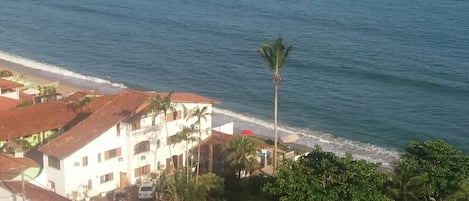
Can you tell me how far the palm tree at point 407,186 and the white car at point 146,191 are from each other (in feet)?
52.0

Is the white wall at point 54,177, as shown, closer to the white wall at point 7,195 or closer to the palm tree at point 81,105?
the white wall at point 7,195

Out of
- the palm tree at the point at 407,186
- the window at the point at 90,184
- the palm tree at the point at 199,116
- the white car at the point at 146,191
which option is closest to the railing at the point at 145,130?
the palm tree at the point at 199,116

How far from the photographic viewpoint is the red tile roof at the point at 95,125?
149 ft

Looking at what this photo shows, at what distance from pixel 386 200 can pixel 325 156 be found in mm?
5303

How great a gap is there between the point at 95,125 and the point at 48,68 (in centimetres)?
4989

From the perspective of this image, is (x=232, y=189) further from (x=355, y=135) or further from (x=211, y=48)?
(x=211, y=48)

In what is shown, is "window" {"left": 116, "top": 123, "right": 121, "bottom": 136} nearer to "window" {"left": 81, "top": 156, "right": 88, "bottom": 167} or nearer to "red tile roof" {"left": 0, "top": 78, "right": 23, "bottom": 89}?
"window" {"left": 81, "top": 156, "right": 88, "bottom": 167}

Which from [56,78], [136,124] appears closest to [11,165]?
[136,124]

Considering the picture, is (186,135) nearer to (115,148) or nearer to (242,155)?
(242,155)

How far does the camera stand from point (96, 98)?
190ft

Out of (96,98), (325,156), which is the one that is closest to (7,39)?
(96,98)

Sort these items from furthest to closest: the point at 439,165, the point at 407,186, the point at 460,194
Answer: the point at 439,165, the point at 407,186, the point at 460,194

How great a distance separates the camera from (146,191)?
4594 centimetres

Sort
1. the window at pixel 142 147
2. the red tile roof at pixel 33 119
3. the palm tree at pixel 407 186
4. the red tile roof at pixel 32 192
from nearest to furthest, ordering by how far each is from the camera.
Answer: the palm tree at pixel 407 186
the red tile roof at pixel 32 192
the window at pixel 142 147
the red tile roof at pixel 33 119
